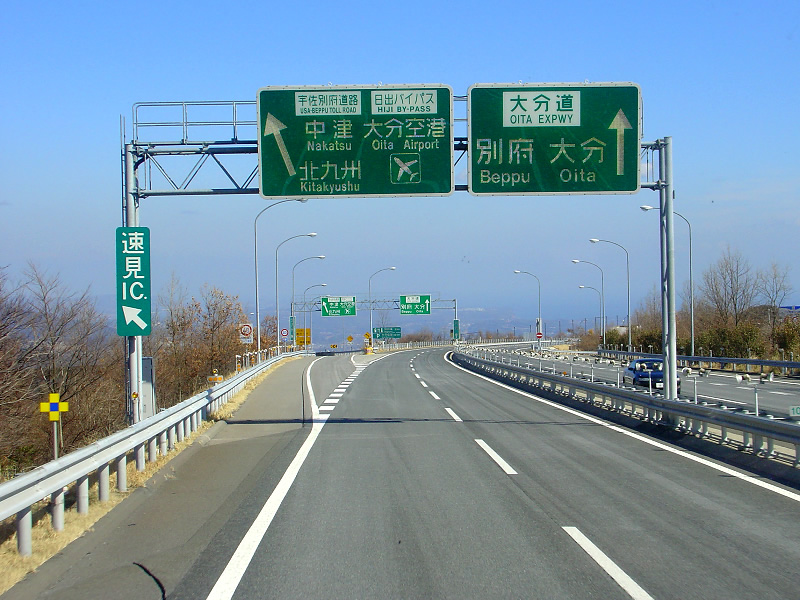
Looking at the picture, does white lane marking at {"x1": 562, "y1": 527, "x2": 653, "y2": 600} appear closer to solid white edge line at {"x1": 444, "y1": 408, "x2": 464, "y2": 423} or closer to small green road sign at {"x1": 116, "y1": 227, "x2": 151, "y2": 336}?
small green road sign at {"x1": 116, "y1": 227, "x2": 151, "y2": 336}

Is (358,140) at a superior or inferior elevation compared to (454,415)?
superior

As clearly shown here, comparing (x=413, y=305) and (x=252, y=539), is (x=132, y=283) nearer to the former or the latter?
(x=252, y=539)

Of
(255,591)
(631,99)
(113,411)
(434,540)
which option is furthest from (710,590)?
→ (113,411)

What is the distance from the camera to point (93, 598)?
18.4 feet

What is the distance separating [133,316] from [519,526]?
8980 millimetres

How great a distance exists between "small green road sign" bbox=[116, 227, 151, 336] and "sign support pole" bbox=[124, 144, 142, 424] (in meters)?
0.38

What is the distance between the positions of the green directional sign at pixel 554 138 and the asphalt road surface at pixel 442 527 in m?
5.46

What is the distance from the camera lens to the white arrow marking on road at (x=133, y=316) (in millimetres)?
13547

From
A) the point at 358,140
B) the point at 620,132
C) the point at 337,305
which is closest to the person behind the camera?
the point at 358,140

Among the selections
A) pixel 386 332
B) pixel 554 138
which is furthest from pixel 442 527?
pixel 386 332

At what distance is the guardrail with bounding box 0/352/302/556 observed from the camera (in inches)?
254

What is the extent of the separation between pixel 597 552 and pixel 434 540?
5.14 feet

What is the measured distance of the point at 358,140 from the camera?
15.3 meters

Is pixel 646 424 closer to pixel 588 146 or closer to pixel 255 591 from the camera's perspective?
pixel 588 146
